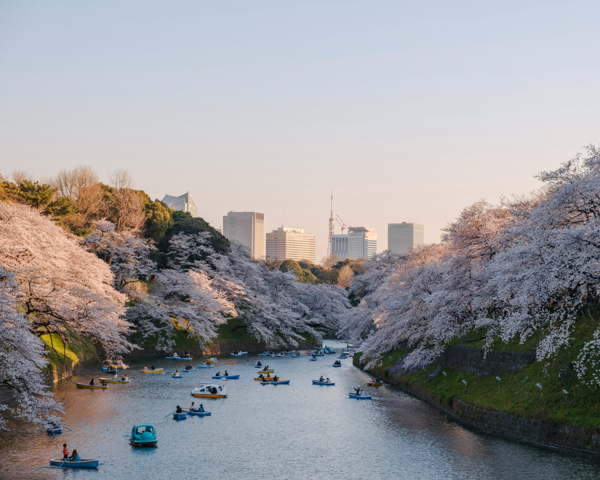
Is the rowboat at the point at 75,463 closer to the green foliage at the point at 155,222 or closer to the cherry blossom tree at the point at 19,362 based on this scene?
the cherry blossom tree at the point at 19,362

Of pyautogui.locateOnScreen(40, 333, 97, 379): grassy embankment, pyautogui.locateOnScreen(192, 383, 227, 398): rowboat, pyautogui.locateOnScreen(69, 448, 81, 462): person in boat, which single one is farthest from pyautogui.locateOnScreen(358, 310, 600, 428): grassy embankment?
pyautogui.locateOnScreen(40, 333, 97, 379): grassy embankment

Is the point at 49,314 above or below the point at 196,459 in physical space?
above

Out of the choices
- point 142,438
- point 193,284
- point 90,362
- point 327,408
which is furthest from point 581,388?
point 193,284

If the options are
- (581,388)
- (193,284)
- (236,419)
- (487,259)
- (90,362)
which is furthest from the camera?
(193,284)

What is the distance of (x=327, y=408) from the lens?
4516cm

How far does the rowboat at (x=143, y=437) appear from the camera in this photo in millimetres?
32188

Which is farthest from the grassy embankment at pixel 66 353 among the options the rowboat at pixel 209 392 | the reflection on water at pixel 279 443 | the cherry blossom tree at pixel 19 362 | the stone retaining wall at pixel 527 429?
the stone retaining wall at pixel 527 429

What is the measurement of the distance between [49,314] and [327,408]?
72.4 feet

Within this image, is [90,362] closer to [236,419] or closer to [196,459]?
[236,419]

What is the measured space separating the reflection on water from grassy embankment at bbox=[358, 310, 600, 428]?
208 centimetres

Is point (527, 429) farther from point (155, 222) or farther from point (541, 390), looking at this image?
point (155, 222)

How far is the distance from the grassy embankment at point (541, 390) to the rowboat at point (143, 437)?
20445 millimetres

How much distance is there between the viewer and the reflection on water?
90.8 ft

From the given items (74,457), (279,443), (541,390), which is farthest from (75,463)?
(541,390)
